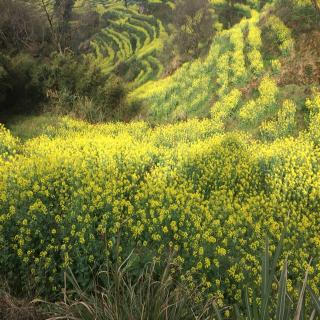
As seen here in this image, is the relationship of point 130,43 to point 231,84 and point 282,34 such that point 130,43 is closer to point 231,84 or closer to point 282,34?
point 231,84

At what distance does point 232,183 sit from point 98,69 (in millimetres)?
16508

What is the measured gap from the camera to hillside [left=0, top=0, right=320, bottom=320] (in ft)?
14.0

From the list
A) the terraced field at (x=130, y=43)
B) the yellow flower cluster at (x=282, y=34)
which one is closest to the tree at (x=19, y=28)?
the terraced field at (x=130, y=43)

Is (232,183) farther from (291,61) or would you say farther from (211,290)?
(291,61)

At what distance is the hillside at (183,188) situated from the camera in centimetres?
428

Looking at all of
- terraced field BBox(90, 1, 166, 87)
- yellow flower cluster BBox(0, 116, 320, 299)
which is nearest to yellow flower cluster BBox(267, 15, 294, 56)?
yellow flower cluster BBox(0, 116, 320, 299)

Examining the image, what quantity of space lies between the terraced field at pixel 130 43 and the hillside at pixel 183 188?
18827 mm

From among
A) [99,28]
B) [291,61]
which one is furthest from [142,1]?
[291,61]

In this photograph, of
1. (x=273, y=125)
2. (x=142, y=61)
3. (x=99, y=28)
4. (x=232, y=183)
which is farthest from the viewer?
(x=99, y=28)

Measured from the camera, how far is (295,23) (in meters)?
20.3

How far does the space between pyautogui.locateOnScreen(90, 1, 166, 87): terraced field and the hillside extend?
18827mm

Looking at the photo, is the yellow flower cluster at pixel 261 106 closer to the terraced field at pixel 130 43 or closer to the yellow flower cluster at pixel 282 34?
the yellow flower cluster at pixel 282 34

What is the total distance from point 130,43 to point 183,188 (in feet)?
155

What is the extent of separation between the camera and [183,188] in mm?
8289
